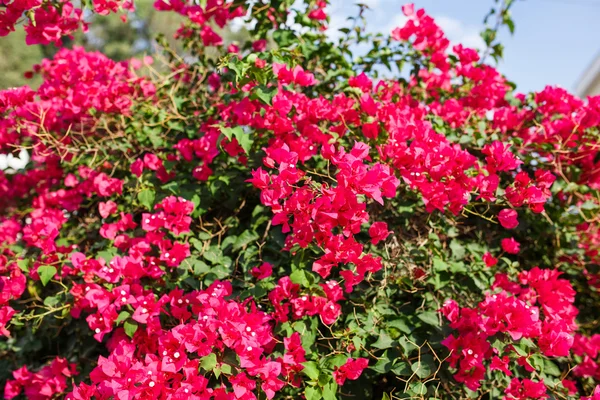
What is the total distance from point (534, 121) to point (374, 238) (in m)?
1.03

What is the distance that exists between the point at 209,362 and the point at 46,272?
2.50 feet

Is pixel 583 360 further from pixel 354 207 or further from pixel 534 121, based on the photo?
pixel 354 207

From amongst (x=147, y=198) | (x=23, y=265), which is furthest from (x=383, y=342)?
(x=23, y=265)

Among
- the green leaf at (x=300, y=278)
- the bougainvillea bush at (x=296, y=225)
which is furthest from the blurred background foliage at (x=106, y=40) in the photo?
the green leaf at (x=300, y=278)

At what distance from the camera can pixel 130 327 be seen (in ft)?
5.40

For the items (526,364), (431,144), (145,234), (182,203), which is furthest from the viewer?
(145,234)

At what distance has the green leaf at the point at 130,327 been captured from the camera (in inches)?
64.2

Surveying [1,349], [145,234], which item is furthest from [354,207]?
[1,349]

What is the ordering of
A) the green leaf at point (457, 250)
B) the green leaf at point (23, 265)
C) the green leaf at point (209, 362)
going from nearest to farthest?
Result: the green leaf at point (209, 362), the green leaf at point (23, 265), the green leaf at point (457, 250)

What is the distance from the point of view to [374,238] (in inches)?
64.1

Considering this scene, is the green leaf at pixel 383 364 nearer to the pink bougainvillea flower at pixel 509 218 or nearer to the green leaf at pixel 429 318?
the green leaf at pixel 429 318

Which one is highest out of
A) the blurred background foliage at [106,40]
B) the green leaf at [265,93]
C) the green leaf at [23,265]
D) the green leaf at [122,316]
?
the green leaf at [265,93]

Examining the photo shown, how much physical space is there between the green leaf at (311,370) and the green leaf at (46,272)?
929mm

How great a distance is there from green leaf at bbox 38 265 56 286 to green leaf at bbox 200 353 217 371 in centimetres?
71
